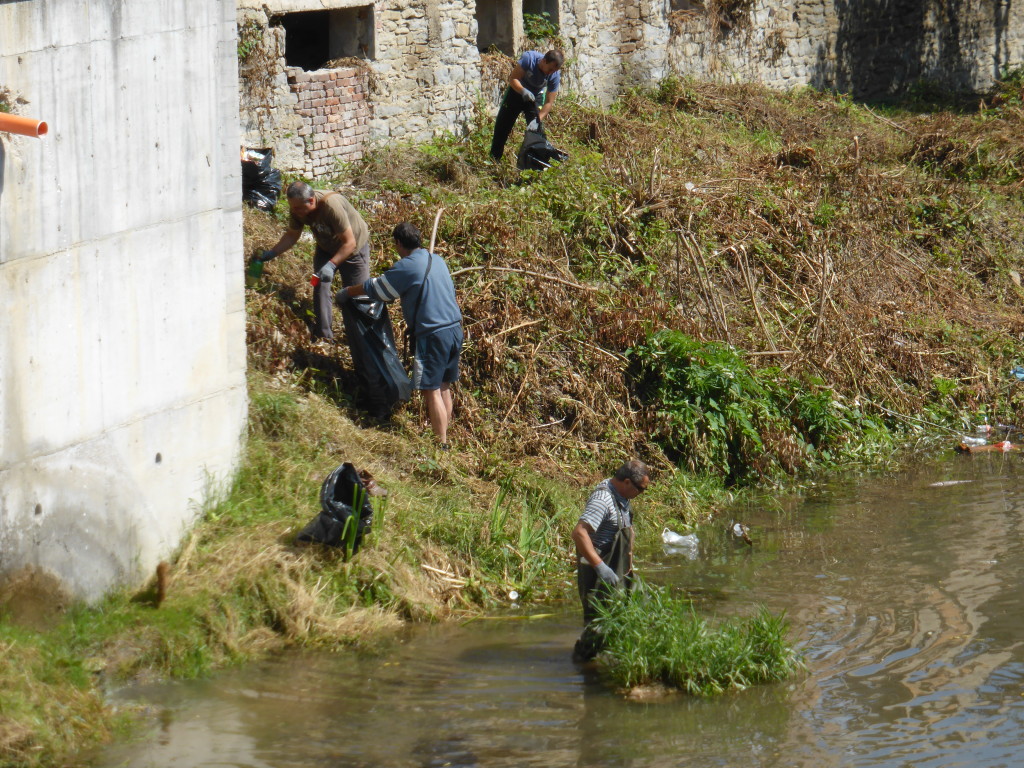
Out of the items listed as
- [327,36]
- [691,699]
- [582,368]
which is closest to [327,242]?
[582,368]

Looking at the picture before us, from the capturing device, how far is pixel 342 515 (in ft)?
26.6

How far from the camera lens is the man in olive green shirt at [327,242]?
391 inches

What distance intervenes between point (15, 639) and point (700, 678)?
3573 mm

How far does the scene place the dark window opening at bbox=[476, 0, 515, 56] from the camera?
1557cm

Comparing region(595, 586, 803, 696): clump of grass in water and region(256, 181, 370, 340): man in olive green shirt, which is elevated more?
region(256, 181, 370, 340): man in olive green shirt

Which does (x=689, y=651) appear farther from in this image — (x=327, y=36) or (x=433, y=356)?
(x=327, y=36)

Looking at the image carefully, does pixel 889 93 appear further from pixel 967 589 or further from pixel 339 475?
pixel 339 475

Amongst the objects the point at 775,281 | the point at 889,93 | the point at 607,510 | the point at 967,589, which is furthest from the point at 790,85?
the point at 607,510

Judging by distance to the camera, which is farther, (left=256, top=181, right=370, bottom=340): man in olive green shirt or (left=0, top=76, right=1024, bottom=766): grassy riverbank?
(left=256, top=181, right=370, bottom=340): man in olive green shirt

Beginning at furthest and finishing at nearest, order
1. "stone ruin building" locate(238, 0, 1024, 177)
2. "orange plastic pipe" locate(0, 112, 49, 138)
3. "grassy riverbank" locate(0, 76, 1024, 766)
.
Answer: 1. "stone ruin building" locate(238, 0, 1024, 177)
2. "grassy riverbank" locate(0, 76, 1024, 766)
3. "orange plastic pipe" locate(0, 112, 49, 138)

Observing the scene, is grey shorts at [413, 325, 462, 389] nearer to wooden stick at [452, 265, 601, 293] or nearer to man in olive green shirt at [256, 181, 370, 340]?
man in olive green shirt at [256, 181, 370, 340]

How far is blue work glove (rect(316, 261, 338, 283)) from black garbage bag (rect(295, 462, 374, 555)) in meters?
2.16

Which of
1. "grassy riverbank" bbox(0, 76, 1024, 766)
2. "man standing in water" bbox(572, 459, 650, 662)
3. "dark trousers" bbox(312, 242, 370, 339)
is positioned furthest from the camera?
"dark trousers" bbox(312, 242, 370, 339)

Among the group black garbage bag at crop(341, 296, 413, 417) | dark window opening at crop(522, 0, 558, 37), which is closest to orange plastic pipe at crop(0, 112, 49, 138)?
black garbage bag at crop(341, 296, 413, 417)
